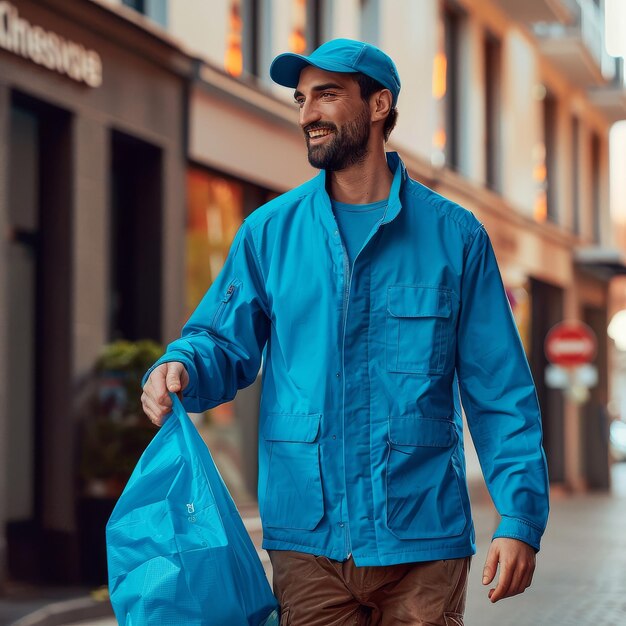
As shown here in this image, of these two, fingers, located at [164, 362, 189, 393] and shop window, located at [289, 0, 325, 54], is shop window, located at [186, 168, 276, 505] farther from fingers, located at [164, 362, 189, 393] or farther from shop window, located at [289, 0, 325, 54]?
fingers, located at [164, 362, 189, 393]

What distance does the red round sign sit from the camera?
24.8m

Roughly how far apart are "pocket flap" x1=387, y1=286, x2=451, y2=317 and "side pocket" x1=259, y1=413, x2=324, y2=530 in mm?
308

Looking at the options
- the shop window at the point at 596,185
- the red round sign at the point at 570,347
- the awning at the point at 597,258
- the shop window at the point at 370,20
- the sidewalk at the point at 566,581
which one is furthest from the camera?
the shop window at the point at 596,185

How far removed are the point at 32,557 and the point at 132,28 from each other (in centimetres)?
396

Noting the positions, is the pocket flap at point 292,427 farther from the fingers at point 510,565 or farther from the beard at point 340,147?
the beard at point 340,147

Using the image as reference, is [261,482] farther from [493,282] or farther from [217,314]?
[493,282]

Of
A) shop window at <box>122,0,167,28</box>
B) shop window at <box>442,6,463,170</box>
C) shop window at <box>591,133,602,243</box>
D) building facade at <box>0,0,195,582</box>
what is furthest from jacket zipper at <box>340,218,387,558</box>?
shop window at <box>591,133,602,243</box>

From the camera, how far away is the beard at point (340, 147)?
349 centimetres

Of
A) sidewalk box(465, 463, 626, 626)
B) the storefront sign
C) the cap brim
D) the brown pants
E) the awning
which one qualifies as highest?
the awning

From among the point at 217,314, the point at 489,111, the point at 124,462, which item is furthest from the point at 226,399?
the point at 489,111

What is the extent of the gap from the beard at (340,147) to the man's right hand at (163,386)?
1.99 ft

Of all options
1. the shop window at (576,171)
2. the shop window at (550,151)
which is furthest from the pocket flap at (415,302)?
the shop window at (576,171)

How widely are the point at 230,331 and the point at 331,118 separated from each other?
544mm

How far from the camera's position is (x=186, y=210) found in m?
13.0
